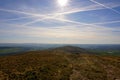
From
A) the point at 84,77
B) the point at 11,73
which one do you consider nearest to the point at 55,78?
the point at 84,77

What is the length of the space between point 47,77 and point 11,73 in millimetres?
5743

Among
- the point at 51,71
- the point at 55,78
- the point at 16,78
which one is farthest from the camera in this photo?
the point at 51,71

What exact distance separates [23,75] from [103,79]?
12.8 meters

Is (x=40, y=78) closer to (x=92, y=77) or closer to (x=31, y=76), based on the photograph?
(x=31, y=76)

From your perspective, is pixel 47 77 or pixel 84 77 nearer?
pixel 47 77

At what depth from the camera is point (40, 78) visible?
21.7 meters

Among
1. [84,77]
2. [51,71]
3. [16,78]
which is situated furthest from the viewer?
[51,71]

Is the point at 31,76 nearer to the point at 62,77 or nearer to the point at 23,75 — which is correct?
the point at 23,75

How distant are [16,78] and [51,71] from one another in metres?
6.77

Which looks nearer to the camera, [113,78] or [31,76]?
[31,76]

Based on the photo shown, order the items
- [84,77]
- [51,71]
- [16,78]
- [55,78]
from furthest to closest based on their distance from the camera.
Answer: [51,71] → [84,77] → [55,78] → [16,78]

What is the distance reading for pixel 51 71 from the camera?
25.5 metres

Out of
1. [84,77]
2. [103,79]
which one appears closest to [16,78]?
[84,77]

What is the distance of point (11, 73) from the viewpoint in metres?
22.7
